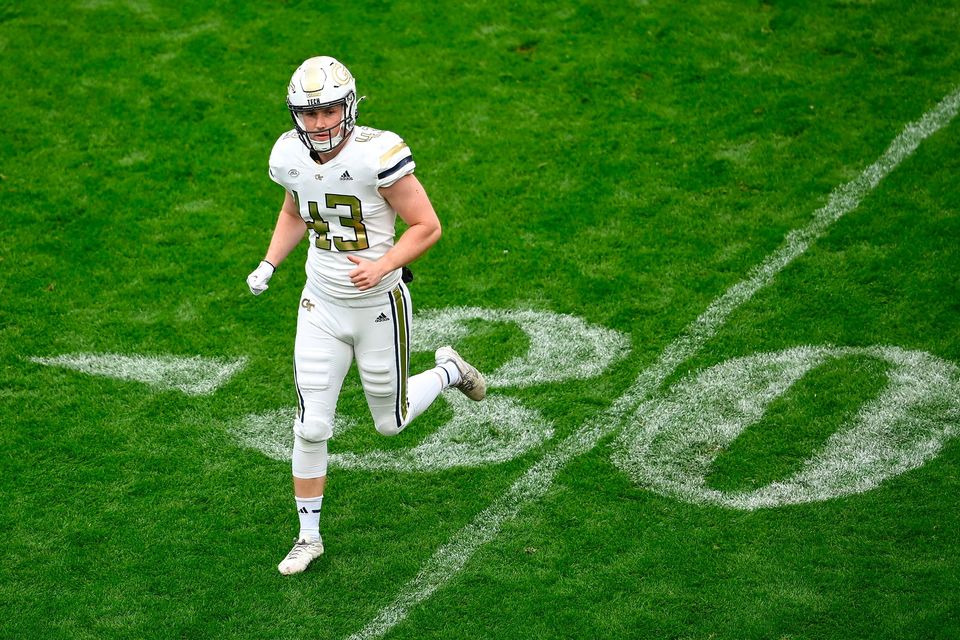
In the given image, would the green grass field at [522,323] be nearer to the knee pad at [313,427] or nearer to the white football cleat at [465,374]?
the white football cleat at [465,374]

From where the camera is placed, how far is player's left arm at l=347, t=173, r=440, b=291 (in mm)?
4996

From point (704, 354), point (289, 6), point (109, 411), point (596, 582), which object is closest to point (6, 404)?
point (109, 411)

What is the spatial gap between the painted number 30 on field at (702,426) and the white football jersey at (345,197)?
1.35 m

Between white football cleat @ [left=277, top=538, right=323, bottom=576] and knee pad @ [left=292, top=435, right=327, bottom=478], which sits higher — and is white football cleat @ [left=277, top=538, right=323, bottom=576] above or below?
below

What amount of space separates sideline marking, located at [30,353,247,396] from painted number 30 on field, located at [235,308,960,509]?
0.52 m

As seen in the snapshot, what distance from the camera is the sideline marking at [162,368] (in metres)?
6.77

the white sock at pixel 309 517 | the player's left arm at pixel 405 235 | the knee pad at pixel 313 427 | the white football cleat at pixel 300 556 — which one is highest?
the player's left arm at pixel 405 235

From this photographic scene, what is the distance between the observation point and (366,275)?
4973 millimetres

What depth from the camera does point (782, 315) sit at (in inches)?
278

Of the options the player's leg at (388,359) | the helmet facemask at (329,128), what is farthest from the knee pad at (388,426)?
the helmet facemask at (329,128)

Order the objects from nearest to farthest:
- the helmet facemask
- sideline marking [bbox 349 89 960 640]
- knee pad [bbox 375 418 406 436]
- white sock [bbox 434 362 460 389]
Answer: the helmet facemask → sideline marking [bbox 349 89 960 640] → knee pad [bbox 375 418 406 436] → white sock [bbox 434 362 460 389]

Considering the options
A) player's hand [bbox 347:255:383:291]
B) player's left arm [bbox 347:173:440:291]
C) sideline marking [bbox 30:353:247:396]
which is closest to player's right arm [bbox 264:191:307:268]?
player's left arm [bbox 347:173:440:291]

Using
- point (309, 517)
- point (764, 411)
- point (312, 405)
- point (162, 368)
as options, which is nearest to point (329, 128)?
point (312, 405)

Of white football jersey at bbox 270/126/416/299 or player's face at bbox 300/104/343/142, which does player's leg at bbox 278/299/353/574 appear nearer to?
white football jersey at bbox 270/126/416/299
